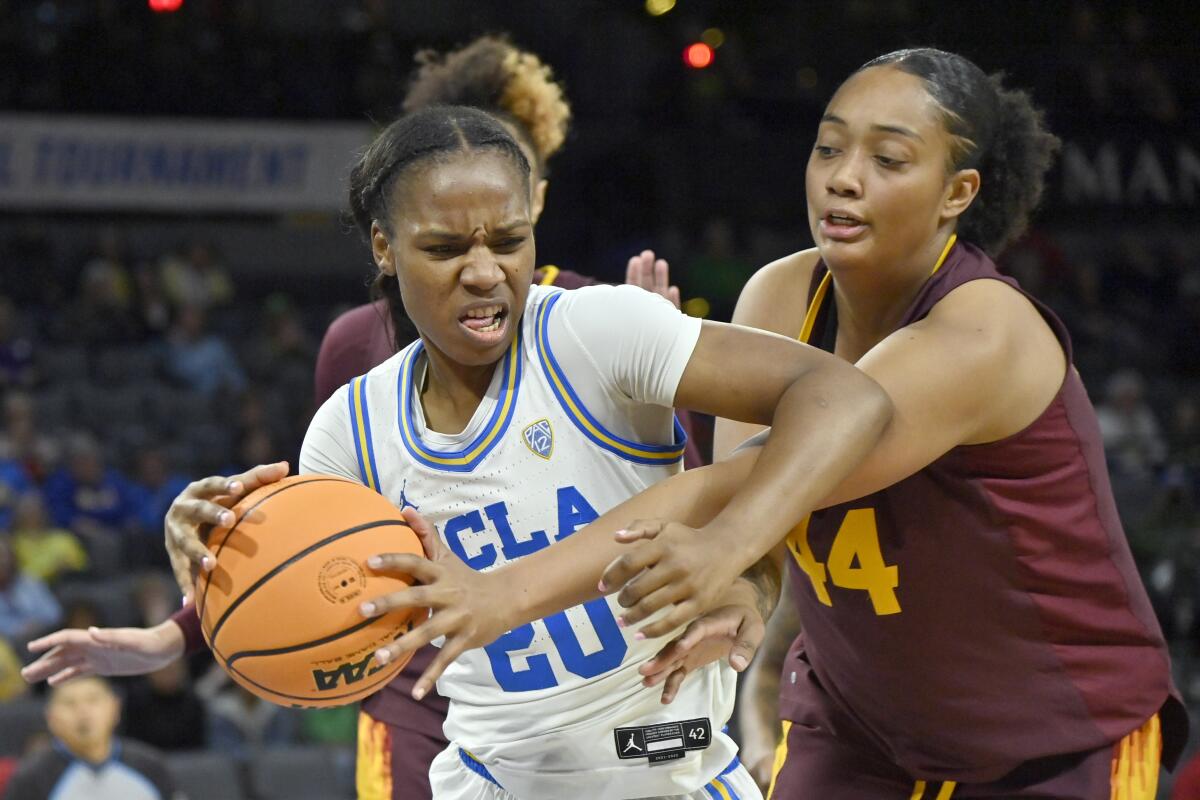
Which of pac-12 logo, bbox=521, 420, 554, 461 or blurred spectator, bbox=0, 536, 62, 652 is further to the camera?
blurred spectator, bbox=0, 536, 62, 652

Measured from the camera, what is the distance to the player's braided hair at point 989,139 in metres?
2.66

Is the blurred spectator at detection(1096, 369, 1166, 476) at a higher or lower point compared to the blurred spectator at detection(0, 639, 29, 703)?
higher

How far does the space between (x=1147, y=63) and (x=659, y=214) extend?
186 inches

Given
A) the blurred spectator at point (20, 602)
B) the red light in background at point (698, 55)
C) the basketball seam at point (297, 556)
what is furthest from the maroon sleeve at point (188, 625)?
the red light in background at point (698, 55)

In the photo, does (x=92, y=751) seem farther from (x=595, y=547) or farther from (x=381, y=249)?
(x=595, y=547)

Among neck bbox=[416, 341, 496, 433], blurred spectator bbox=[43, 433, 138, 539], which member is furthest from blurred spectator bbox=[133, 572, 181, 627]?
neck bbox=[416, 341, 496, 433]

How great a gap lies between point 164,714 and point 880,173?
613cm

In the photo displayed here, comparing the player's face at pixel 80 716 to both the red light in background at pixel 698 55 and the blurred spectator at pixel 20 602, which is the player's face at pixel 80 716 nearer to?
the blurred spectator at pixel 20 602

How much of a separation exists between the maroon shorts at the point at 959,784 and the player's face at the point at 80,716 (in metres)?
4.07

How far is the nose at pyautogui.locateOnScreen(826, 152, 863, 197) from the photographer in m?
2.61

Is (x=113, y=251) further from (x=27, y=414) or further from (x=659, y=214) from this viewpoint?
(x=659, y=214)

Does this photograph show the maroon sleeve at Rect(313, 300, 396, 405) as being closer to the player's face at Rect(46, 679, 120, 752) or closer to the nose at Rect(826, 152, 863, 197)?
the nose at Rect(826, 152, 863, 197)

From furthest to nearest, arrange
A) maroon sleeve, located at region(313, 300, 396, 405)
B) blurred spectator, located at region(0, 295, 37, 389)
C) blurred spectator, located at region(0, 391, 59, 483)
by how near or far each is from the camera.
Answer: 1. blurred spectator, located at region(0, 295, 37, 389)
2. blurred spectator, located at region(0, 391, 59, 483)
3. maroon sleeve, located at region(313, 300, 396, 405)

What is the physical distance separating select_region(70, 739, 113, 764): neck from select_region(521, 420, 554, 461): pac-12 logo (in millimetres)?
4474
